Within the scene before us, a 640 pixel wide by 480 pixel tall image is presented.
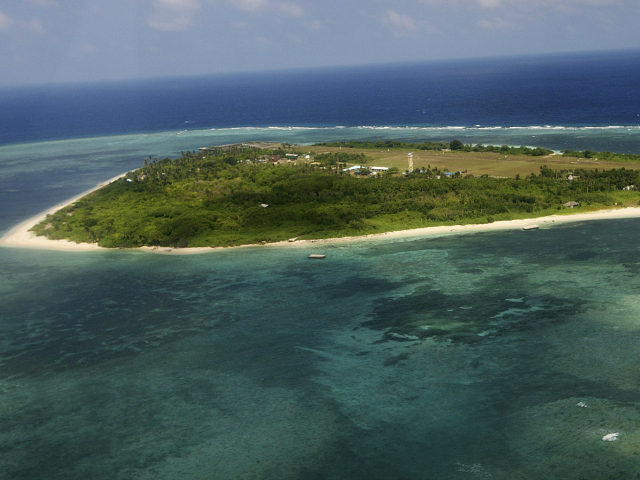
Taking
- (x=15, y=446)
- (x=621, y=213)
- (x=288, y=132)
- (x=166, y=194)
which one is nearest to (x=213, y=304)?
(x=15, y=446)

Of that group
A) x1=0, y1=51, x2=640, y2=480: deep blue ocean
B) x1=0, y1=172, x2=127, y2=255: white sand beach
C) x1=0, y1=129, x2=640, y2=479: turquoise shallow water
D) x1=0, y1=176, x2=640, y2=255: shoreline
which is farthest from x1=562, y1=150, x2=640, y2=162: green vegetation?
x1=0, y1=172, x2=127, y2=255: white sand beach

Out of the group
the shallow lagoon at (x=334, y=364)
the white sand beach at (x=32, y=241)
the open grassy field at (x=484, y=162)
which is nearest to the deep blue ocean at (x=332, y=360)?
the shallow lagoon at (x=334, y=364)

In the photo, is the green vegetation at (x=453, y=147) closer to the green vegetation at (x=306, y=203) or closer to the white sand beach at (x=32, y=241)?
the green vegetation at (x=306, y=203)

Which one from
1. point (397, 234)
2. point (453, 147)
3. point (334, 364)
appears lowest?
point (334, 364)

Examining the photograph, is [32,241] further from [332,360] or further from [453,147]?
[453,147]

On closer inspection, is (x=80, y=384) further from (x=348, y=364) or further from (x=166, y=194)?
(x=166, y=194)

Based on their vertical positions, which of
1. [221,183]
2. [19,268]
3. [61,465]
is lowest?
[61,465]

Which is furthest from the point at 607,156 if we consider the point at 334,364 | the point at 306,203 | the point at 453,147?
the point at 334,364
